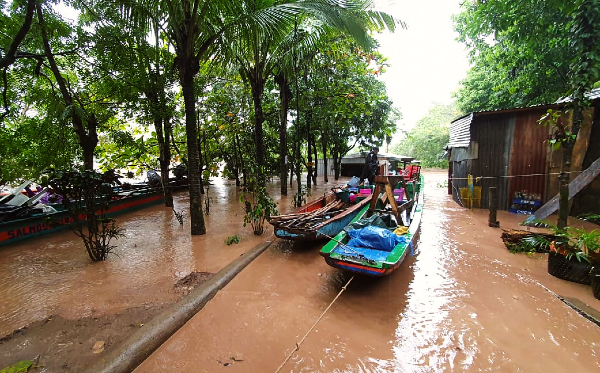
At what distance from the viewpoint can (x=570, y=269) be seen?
443 centimetres

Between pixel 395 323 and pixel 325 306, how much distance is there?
0.96m

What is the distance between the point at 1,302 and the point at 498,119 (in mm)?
12948

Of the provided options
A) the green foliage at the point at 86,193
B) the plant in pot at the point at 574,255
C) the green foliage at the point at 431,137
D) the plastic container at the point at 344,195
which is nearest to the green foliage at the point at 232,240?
the green foliage at the point at 86,193

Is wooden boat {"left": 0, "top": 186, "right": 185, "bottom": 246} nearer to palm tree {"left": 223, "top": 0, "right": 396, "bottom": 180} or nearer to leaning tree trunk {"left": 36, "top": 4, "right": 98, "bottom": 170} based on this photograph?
leaning tree trunk {"left": 36, "top": 4, "right": 98, "bottom": 170}

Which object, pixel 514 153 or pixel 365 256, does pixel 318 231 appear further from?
pixel 514 153

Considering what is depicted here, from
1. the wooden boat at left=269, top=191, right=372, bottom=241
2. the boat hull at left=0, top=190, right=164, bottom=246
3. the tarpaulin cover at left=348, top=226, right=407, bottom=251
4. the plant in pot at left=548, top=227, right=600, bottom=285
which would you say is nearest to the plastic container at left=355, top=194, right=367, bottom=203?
the wooden boat at left=269, top=191, right=372, bottom=241

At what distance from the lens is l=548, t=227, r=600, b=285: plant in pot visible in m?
4.16

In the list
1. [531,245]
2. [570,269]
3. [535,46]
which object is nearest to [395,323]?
[570,269]

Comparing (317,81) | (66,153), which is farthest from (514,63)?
(66,153)

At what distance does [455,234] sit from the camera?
24.3 feet

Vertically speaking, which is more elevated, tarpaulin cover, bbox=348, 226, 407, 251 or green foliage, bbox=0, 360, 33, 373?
tarpaulin cover, bbox=348, 226, 407, 251

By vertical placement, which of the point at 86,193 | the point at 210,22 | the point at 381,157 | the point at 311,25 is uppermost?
the point at 311,25

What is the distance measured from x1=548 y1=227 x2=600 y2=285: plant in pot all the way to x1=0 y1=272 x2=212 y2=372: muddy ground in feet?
20.7

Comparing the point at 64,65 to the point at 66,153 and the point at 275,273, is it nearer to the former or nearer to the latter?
the point at 66,153
